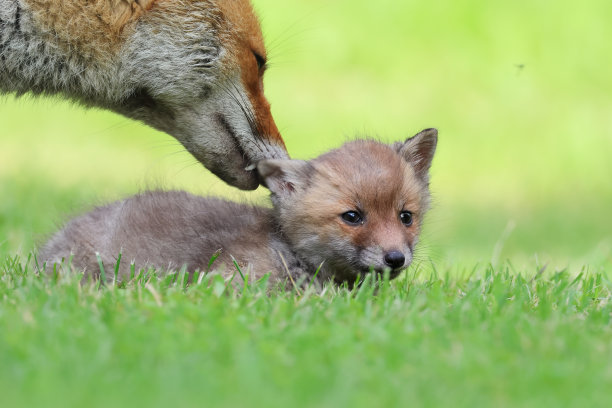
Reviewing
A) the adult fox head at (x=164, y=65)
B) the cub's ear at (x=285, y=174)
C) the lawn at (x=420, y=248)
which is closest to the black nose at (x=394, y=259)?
the lawn at (x=420, y=248)

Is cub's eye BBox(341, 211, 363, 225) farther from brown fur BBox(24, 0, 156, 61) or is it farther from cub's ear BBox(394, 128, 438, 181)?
brown fur BBox(24, 0, 156, 61)

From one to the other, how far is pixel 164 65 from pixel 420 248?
197 cm

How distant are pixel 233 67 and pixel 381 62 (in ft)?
37.9

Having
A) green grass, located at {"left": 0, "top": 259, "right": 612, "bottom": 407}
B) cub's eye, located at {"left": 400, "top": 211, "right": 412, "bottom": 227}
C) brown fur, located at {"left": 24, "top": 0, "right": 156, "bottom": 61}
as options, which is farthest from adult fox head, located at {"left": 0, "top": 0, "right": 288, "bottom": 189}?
green grass, located at {"left": 0, "top": 259, "right": 612, "bottom": 407}

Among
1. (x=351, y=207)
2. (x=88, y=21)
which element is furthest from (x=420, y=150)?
(x=88, y=21)

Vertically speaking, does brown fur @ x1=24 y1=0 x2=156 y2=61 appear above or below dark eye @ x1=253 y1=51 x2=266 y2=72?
below

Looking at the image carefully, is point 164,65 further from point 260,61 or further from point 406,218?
point 406,218

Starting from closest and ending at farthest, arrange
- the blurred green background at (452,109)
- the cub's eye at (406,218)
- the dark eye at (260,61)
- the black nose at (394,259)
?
1. the black nose at (394,259)
2. the cub's eye at (406,218)
3. the dark eye at (260,61)
4. the blurred green background at (452,109)

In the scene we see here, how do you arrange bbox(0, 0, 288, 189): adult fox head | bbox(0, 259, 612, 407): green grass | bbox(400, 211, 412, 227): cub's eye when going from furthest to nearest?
bbox(400, 211, 412, 227): cub's eye → bbox(0, 0, 288, 189): adult fox head → bbox(0, 259, 612, 407): green grass

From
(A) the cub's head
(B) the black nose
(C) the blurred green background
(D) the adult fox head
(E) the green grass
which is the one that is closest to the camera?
(E) the green grass

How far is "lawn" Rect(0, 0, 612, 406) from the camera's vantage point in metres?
3.14

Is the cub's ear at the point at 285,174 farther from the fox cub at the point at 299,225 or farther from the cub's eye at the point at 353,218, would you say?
the cub's eye at the point at 353,218

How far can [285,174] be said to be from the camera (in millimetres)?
5289

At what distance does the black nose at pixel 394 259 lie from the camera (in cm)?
471
